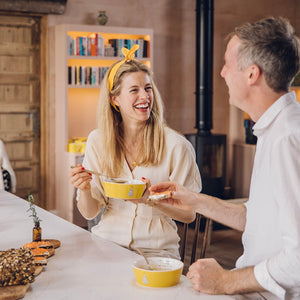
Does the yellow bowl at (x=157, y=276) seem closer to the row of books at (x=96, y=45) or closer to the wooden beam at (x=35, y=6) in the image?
the row of books at (x=96, y=45)

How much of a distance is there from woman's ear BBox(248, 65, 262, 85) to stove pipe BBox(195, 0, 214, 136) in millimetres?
4711

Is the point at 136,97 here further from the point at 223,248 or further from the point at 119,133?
the point at 223,248

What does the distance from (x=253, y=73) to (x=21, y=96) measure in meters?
4.91

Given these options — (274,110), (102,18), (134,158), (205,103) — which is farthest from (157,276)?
(102,18)

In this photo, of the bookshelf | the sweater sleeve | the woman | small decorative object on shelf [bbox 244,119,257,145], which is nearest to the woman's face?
the woman

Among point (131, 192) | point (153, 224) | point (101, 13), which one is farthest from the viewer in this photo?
point (101, 13)

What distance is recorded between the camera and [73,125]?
6.30 m

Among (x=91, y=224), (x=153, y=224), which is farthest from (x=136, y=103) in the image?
(x=91, y=224)

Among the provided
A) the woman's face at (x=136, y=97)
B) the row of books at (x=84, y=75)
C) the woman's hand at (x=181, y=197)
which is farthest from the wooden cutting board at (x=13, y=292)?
the row of books at (x=84, y=75)

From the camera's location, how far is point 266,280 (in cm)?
142

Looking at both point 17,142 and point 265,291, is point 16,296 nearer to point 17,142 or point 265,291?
point 265,291

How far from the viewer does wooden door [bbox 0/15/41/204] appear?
5965 mm

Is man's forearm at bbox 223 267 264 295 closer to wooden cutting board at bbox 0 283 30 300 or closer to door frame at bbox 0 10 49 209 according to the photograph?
wooden cutting board at bbox 0 283 30 300

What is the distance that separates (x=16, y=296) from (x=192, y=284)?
0.48 meters
